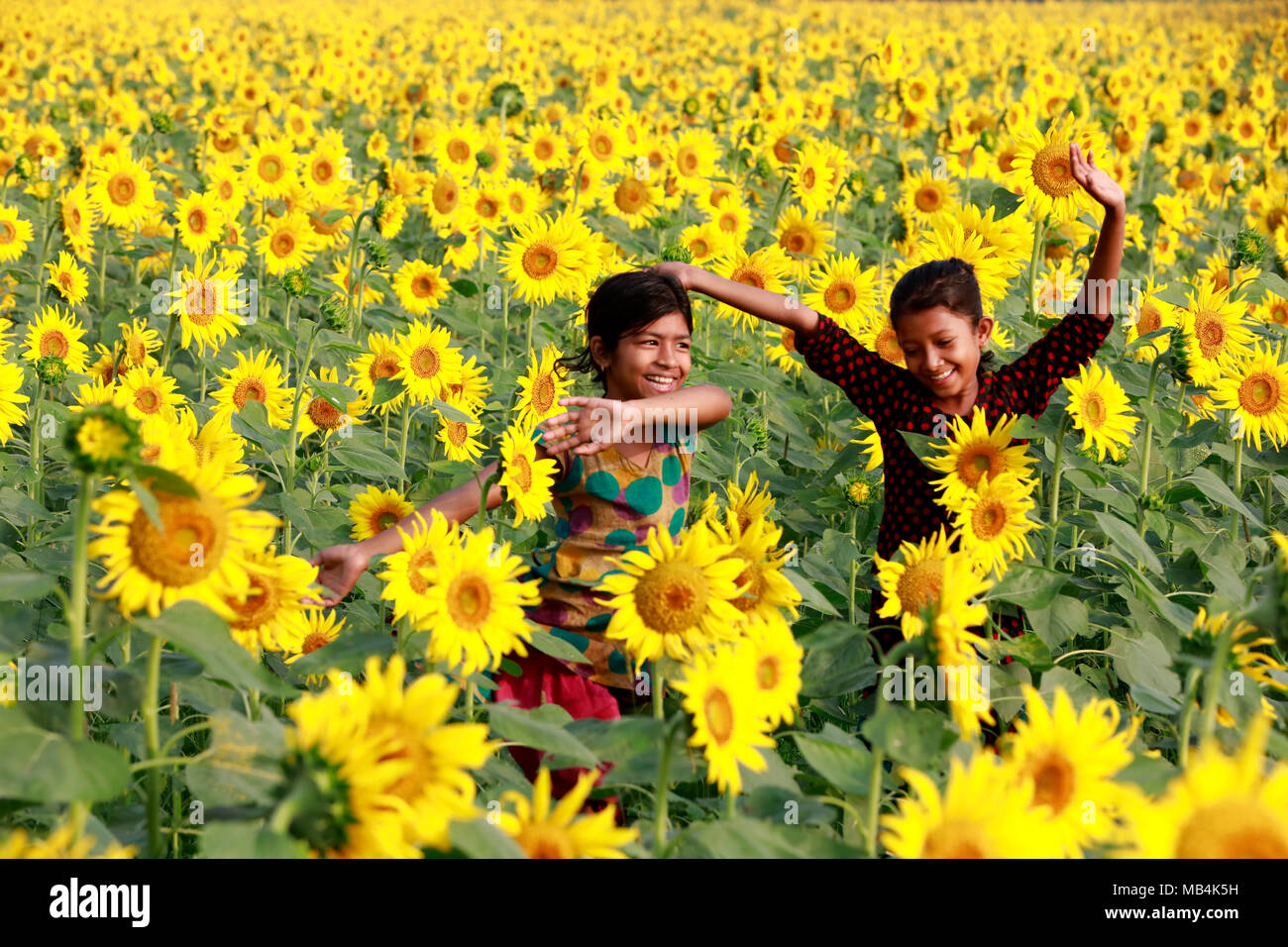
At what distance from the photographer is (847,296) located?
13.5 ft

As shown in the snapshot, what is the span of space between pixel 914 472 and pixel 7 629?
1965 millimetres

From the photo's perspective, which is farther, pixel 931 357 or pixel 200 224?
pixel 200 224

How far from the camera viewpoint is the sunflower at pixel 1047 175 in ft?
11.6

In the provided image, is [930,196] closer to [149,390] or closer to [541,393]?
[541,393]

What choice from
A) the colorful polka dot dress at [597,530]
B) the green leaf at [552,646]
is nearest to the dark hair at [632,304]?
the colorful polka dot dress at [597,530]

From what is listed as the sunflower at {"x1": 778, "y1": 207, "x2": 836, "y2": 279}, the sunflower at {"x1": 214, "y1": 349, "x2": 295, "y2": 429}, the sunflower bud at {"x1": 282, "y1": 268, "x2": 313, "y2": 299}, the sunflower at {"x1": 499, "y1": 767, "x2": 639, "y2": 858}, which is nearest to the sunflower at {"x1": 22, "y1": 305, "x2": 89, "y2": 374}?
the sunflower at {"x1": 214, "y1": 349, "x2": 295, "y2": 429}

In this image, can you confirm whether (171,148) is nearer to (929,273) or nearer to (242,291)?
(242,291)

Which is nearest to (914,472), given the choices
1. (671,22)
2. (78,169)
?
(78,169)

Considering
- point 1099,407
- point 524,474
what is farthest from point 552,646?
point 1099,407

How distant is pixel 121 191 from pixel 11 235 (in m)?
0.48

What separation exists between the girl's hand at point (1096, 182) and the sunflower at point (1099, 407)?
38 cm

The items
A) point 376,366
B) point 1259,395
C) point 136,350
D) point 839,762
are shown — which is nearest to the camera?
point 839,762

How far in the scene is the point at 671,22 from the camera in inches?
725

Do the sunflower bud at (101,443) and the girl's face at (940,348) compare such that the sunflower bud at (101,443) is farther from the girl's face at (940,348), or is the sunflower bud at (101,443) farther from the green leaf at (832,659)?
the girl's face at (940,348)
